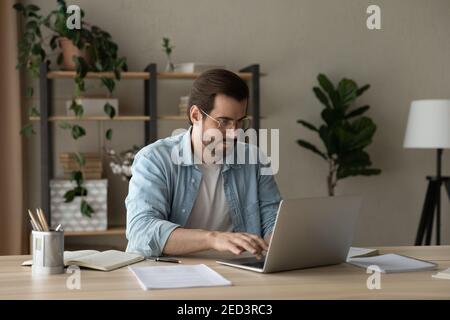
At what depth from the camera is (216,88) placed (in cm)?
224

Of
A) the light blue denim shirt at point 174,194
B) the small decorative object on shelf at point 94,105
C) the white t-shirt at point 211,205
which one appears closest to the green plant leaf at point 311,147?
the small decorative object on shelf at point 94,105

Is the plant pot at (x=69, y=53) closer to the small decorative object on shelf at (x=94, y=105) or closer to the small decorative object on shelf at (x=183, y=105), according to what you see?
the small decorative object on shelf at (x=94, y=105)

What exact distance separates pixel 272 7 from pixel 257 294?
Answer: 3299mm

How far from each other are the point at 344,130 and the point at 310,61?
635mm

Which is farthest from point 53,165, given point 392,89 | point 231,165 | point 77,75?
point 392,89

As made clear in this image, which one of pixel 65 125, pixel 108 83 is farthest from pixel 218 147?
pixel 65 125

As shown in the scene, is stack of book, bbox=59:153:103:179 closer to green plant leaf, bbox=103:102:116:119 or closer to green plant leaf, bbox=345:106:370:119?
green plant leaf, bbox=103:102:116:119

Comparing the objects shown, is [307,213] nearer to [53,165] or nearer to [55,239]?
[55,239]

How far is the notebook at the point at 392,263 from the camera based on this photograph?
5.89ft

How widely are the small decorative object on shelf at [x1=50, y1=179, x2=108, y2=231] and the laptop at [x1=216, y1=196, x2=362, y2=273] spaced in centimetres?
209

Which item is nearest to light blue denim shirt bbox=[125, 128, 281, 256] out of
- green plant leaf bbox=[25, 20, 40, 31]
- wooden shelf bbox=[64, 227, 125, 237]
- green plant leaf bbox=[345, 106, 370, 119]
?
wooden shelf bbox=[64, 227, 125, 237]

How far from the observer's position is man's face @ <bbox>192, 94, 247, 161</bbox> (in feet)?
7.33

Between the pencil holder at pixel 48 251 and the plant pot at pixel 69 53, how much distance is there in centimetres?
230
